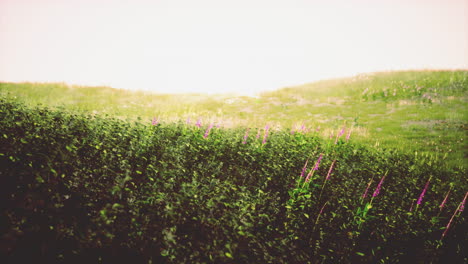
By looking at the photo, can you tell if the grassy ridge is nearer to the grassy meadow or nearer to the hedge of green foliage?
the grassy meadow

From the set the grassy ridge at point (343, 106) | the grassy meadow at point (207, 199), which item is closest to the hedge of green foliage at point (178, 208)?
the grassy meadow at point (207, 199)

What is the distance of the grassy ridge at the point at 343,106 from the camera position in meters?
12.4

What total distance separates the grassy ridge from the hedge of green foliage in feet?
19.1

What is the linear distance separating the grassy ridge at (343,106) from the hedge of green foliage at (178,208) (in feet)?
19.1

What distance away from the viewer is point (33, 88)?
2522 cm

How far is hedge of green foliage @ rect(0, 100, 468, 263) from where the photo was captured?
2963mm

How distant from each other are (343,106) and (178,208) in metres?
21.3

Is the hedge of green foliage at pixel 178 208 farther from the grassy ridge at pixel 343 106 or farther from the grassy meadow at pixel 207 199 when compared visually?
the grassy ridge at pixel 343 106

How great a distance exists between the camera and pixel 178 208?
146 inches

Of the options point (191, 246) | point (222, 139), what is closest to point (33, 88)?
point (222, 139)

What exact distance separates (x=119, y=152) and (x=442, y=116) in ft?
64.7

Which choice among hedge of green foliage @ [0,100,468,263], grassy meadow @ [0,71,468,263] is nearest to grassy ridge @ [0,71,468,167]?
grassy meadow @ [0,71,468,263]

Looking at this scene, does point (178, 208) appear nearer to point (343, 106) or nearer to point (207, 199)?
point (207, 199)

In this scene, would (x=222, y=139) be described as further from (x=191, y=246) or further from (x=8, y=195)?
(x=8, y=195)
